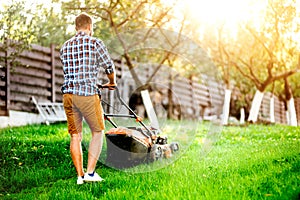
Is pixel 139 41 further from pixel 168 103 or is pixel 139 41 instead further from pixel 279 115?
pixel 279 115

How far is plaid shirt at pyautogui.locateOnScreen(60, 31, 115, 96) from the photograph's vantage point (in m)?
4.53

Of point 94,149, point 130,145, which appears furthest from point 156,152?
point 94,149

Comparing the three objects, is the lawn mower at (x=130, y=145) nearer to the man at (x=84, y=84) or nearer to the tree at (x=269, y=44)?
the man at (x=84, y=84)

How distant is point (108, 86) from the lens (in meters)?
4.68

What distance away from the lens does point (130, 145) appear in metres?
5.18

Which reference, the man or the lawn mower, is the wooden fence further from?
the man

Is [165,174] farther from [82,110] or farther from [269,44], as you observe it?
[269,44]

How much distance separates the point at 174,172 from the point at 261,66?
34.4 ft

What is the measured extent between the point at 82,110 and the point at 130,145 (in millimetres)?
829

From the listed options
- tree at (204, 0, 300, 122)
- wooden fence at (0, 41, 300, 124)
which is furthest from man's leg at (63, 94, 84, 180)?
tree at (204, 0, 300, 122)

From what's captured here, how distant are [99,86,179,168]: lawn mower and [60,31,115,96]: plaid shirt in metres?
0.41

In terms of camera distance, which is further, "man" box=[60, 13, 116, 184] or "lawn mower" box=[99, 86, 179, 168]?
"lawn mower" box=[99, 86, 179, 168]

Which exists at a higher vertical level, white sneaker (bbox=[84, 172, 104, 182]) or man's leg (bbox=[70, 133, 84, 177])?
man's leg (bbox=[70, 133, 84, 177])

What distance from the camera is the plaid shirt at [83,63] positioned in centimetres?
453
